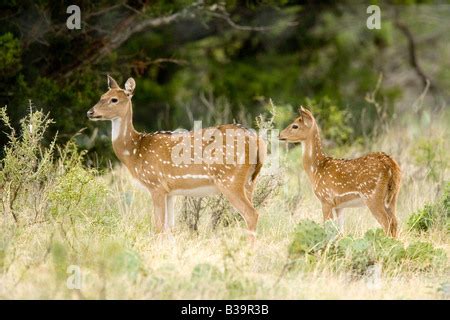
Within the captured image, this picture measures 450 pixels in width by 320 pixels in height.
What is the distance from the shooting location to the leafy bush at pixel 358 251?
29.8ft

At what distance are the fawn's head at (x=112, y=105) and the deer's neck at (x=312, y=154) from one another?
178cm

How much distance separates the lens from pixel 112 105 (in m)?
10.1

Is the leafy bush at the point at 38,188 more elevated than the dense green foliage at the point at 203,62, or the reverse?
the dense green foliage at the point at 203,62

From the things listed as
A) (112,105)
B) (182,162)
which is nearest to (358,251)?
(182,162)

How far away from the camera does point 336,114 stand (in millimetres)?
14656

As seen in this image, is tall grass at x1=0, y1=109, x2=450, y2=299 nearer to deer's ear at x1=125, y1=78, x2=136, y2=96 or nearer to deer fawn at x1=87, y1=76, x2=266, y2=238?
deer fawn at x1=87, y1=76, x2=266, y2=238

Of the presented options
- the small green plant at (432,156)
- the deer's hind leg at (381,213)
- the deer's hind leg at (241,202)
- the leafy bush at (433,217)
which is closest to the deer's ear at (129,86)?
the deer's hind leg at (241,202)

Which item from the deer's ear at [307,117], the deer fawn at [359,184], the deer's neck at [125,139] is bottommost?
the deer fawn at [359,184]

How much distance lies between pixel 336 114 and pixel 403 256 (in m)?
5.48

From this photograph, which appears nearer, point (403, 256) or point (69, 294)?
point (69, 294)

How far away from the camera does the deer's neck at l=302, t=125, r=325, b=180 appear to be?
1044cm

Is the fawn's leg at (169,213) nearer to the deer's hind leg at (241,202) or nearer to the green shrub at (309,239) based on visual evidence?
the deer's hind leg at (241,202)
